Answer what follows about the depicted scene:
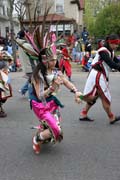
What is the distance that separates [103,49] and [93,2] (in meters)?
43.5

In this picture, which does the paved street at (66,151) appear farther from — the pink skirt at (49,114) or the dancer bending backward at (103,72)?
the dancer bending backward at (103,72)

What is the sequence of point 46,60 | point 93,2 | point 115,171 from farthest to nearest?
1. point 93,2
2. point 46,60
3. point 115,171

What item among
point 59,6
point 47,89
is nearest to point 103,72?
point 47,89

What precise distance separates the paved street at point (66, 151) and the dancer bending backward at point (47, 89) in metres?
0.35

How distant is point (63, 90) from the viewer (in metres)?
10.4

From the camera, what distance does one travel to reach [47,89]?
16.1 feet

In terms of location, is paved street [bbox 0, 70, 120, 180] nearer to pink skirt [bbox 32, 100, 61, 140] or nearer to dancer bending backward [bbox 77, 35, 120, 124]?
pink skirt [bbox 32, 100, 61, 140]

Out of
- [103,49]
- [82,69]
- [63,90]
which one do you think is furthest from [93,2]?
[103,49]

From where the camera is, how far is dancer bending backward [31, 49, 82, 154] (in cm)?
484

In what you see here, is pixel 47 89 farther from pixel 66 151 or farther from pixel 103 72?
pixel 103 72

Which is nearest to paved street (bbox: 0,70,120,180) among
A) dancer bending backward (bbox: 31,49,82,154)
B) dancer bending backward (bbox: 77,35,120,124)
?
dancer bending backward (bbox: 31,49,82,154)

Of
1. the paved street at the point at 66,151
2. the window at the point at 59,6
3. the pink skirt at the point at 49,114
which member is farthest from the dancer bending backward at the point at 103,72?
the window at the point at 59,6

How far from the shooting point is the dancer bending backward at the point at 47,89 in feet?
15.9

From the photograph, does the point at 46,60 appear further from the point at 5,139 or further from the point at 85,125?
the point at 85,125
